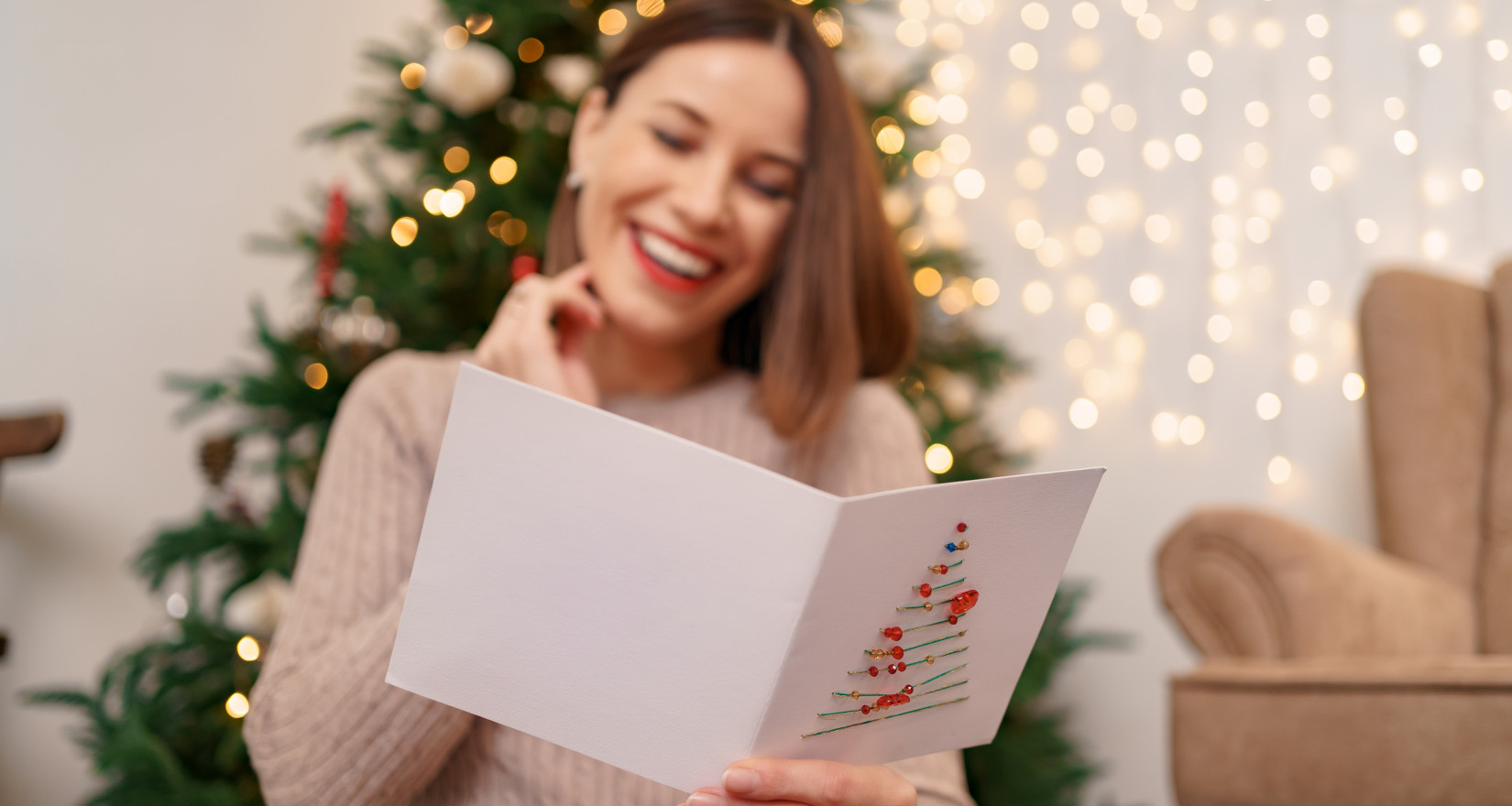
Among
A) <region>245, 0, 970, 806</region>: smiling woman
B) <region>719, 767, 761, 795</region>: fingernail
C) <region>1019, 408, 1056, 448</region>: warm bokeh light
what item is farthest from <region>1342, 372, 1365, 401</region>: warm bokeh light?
<region>719, 767, 761, 795</region>: fingernail

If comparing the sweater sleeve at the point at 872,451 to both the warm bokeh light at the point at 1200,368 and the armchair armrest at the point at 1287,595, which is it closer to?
the armchair armrest at the point at 1287,595

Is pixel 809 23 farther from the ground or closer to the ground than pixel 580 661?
farther from the ground

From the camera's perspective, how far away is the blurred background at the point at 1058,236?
1637 millimetres

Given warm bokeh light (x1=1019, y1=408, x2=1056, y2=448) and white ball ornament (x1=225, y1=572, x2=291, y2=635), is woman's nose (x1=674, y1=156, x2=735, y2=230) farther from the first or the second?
warm bokeh light (x1=1019, y1=408, x2=1056, y2=448)

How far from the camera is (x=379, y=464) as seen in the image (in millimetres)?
758

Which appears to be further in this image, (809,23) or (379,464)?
(809,23)

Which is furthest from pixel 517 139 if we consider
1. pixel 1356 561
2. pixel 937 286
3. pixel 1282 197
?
pixel 1282 197

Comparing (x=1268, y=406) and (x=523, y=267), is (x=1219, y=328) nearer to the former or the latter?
(x=1268, y=406)

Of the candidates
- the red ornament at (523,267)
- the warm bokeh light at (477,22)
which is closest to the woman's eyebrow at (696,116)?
the red ornament at (523,267)

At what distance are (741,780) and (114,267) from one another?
1.76 m

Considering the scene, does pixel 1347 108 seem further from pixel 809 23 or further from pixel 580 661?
pixel 580 661

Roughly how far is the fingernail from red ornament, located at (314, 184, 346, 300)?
1.06 metres

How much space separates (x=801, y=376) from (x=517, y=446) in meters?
0.49

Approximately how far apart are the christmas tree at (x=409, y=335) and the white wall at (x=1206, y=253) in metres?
0.47
